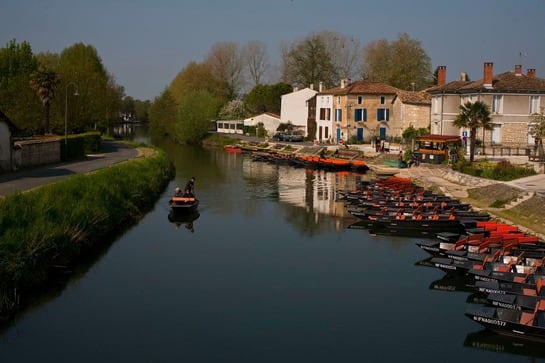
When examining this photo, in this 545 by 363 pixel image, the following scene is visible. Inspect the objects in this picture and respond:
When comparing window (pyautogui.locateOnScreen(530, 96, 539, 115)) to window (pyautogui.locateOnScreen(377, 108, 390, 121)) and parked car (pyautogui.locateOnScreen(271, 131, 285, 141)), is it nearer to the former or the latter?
window (pyautogui.locateOnScreen(377, 108, 390, 121))

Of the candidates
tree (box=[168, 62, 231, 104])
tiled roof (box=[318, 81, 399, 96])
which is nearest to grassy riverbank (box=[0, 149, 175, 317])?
tiled roof (box=[318, 81, 399, 96])

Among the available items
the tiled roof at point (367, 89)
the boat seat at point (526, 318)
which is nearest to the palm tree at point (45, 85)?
the tiled roof at point (367, 89)

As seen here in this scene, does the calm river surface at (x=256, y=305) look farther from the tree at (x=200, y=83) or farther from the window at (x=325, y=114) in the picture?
the tree at (x=200, y=83)

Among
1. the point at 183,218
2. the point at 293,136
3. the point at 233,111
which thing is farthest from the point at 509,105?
the point at 233,111

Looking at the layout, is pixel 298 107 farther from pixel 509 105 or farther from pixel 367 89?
pixel 509 105

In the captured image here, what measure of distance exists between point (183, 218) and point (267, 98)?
73.4 m

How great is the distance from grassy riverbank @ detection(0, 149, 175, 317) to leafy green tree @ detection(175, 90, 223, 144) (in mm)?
66084

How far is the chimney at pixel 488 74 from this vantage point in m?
52.5

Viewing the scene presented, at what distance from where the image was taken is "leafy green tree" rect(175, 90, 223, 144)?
10194 centimetres

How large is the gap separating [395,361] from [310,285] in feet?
22.0

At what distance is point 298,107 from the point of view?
90750 millimetres

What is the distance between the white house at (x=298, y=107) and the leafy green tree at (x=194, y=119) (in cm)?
1425

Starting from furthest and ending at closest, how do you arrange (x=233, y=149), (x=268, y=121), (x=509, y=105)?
(x=268, y=121), (x=233, y=149), (x=509, y=105)

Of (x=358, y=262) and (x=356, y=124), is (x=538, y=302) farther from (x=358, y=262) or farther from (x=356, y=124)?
(x=356, y=124)
